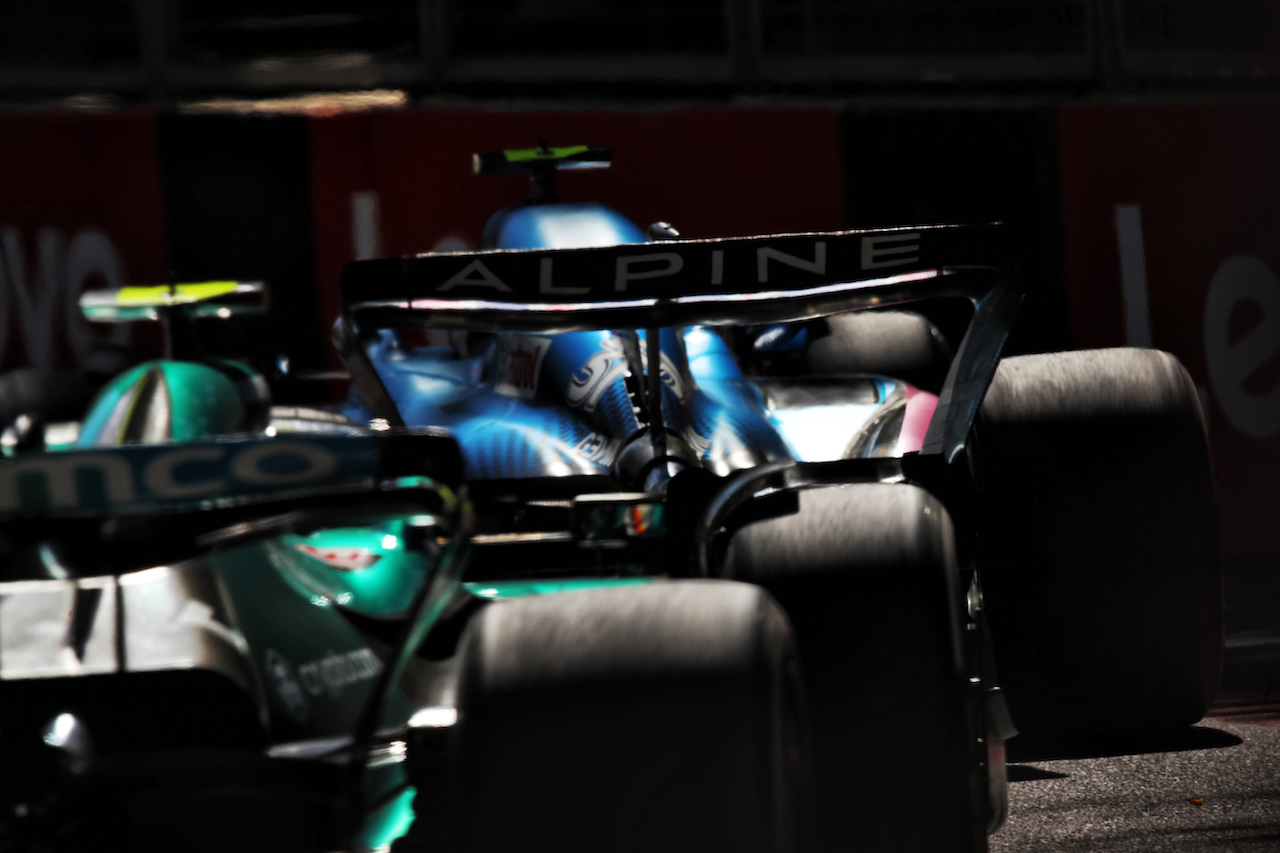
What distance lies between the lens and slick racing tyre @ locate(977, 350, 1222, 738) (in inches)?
123

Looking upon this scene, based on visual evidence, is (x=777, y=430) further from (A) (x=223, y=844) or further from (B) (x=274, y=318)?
(B) (x=274, y=318)

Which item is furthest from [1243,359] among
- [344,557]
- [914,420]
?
[344,557]

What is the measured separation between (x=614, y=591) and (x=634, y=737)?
0.69 feet

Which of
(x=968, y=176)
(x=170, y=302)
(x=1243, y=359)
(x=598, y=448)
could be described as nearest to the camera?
(x=598, y=448)

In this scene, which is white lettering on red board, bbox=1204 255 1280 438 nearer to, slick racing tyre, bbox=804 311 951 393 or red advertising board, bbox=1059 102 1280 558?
red advertising board, bbox=1059 102 1280 558

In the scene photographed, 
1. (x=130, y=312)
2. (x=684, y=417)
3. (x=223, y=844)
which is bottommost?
(x=223, y=844)

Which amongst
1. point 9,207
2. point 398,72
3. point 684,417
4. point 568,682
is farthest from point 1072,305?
point 568,682

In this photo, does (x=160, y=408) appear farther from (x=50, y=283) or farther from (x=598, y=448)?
(x=50, y=283)

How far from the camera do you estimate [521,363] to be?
3760 millimetres

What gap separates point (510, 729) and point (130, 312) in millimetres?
2943

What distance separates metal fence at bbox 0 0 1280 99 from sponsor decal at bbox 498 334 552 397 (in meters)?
4.37

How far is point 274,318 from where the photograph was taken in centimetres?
688

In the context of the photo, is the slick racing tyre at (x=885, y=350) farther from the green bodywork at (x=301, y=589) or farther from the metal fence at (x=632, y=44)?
the metal fence at (x=632, y=44)

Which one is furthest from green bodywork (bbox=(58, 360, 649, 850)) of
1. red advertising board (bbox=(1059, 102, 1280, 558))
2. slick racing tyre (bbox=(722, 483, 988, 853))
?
red advertising board (bbox=(1059, 102, 1280, 558))
